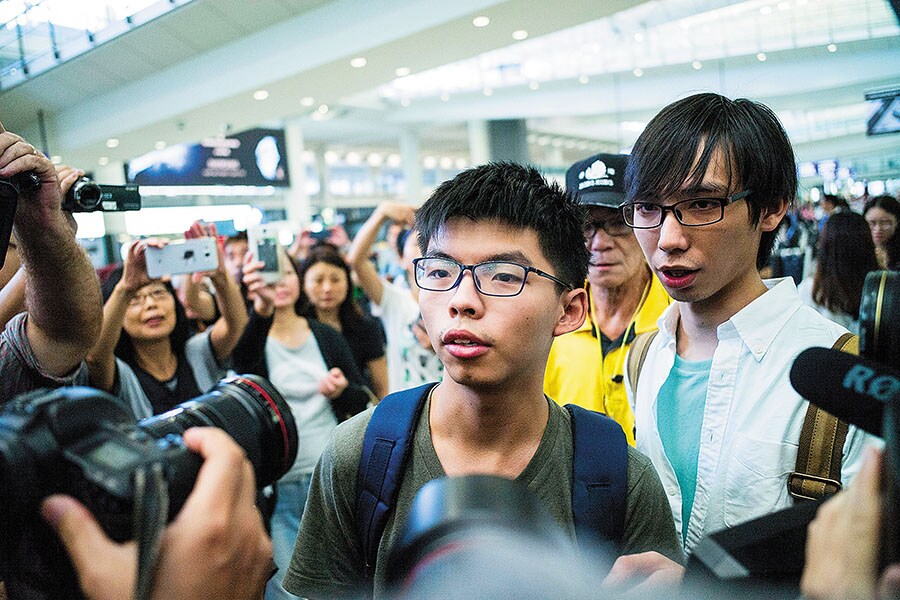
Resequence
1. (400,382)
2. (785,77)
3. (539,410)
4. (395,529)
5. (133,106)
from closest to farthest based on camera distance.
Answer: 1. (395,529)
2. (539,410)
3. (400,382)
4. (133,106)
5. (785,77)

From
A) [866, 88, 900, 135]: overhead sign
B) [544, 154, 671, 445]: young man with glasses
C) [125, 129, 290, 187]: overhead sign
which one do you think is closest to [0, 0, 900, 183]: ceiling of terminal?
[125, 129, 290, 187]: overhead sign

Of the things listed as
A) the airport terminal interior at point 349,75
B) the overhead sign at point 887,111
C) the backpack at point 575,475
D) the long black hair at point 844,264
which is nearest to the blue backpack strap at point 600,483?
the backpack at point 575,475

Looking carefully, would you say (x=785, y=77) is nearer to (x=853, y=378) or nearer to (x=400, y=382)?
(x=400, y=382)

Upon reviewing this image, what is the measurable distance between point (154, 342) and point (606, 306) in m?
1.95

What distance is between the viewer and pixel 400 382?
376 centimetres

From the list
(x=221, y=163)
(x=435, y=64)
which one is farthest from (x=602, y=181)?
(x=221, y=163)

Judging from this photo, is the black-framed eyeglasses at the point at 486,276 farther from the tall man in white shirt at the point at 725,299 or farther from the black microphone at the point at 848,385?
the black microphone at the point at 848,385

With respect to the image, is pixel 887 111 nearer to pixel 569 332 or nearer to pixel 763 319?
pixel 763 319

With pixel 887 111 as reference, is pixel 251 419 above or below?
below

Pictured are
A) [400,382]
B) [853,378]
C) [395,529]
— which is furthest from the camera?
[400,382]

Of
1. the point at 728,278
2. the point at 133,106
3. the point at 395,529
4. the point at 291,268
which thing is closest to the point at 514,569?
the point at 395,529

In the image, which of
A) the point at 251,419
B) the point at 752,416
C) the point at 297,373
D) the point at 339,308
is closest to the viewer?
the point at 251,419

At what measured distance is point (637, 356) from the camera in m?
1.86

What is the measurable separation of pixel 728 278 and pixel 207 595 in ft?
3.86
